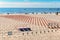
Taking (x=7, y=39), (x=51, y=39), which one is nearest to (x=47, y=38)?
(x=51, y=39)

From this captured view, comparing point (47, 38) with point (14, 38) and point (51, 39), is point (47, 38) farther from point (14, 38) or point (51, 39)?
point (14, 38)

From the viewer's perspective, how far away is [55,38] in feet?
74.3

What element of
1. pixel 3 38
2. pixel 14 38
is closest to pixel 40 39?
pixel 14 38

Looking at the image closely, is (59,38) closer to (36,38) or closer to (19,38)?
(36,38)

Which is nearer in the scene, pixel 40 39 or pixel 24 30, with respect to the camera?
pixel 40 39

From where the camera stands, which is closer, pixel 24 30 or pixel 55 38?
pixel 55 38

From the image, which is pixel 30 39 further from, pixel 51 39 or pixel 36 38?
pixel 51 39

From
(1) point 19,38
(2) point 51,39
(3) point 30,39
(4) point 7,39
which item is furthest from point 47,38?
(4) point 7,39

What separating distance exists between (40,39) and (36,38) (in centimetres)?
81

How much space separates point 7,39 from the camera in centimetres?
2198

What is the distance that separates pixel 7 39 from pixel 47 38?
555cm

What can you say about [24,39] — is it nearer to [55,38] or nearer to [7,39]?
[7,39]

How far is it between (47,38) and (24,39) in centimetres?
326

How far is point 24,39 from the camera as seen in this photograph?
22.0 meters
